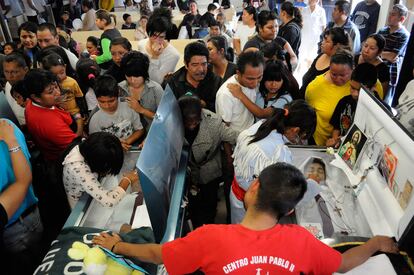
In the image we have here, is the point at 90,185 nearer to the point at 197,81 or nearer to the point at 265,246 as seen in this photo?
the point at 265,246

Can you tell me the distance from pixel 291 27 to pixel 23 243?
10.7 feet

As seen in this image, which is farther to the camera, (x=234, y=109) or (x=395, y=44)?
(x=395, y=44)

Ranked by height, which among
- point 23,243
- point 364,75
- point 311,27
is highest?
point 364,75

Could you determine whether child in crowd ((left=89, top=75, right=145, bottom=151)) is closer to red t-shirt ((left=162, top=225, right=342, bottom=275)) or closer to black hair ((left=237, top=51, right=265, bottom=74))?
black hair ((left=237, top=51, right=265, bottom=74))

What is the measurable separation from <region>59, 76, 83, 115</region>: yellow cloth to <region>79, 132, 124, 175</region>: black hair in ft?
3.31

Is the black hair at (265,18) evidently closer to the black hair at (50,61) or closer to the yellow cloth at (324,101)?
the yellow cloth at (324,101)

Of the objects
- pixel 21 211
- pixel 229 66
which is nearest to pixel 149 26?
pixel 229 66

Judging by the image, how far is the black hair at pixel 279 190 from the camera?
1.06m

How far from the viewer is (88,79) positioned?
9.14 ft

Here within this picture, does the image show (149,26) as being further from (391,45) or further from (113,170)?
(391,45)

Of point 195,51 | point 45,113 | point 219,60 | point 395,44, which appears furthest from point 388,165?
point 395,44

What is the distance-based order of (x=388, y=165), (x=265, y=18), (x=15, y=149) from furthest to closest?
1. (x=265, y=18)
2. (x=15, y=149)
3. (x=388, y=165)

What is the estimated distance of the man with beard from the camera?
2.34 metres

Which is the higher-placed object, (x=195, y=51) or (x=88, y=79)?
(x=195, y=51)
